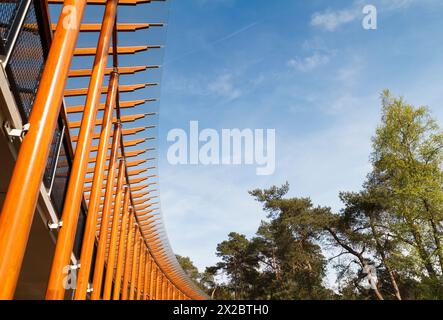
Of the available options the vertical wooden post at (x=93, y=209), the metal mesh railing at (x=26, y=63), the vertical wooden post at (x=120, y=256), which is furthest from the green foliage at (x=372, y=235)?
the metal mesh railing at (x=26, y=63)

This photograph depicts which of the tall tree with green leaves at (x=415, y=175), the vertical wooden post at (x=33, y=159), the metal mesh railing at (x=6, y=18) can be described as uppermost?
the tall tree with green leaves at (x=415, y=175)

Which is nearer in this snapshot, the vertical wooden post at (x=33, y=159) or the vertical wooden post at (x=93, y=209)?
the vertical wooden post at (x=33, y=159)

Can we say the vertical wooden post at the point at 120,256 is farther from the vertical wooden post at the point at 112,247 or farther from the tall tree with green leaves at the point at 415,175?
the tall tree with green leaves at the point at 415,175

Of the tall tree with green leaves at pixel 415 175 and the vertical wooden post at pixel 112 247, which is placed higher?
the tall tree with green leaves at pixel 415 175

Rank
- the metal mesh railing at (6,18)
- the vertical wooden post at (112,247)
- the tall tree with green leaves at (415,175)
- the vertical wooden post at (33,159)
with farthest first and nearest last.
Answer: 1. the tall tree with green leaves at (415,175)
2. the vertical wooden post at (112,247)
3. the metal mesh railing at (6,18)
4. the vertical wooden post at (33,159)

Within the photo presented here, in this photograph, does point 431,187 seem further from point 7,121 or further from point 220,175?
point 7,121

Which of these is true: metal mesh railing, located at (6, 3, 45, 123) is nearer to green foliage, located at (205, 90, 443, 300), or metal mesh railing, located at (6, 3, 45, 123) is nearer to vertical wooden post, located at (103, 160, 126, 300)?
vertical wooden post, located at (103, 160, 126, 300)

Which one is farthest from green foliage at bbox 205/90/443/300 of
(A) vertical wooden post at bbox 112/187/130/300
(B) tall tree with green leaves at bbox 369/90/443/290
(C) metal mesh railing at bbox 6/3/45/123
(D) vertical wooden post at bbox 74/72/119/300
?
(C) metal mesh railing at bbox 6/3/45/123

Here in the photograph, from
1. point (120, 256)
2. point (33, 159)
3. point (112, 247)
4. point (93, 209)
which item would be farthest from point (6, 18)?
point (120, 256)

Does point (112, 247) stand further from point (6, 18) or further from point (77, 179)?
point (6, 18)

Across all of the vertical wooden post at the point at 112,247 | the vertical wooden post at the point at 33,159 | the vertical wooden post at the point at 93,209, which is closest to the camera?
the vertical wooden post at the point at 33,159

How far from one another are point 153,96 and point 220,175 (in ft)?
27.7

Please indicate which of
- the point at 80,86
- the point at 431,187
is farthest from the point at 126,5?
the point at 431,187
